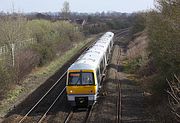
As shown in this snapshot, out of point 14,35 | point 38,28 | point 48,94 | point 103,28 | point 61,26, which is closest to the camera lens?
point 48,94

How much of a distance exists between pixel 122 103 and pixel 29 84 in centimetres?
909

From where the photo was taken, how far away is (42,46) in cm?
3809

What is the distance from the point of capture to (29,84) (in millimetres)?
26984

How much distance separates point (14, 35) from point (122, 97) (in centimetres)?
1288

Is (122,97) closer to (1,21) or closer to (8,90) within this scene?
(8,90)

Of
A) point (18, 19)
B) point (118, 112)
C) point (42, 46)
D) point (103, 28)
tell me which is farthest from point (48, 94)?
point (103, 28)

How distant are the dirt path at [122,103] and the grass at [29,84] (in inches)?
188

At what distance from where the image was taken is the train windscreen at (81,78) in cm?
1861

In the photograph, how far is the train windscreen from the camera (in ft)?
61.1

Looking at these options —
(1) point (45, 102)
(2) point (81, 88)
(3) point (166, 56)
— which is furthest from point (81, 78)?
(3) point (166, 56)

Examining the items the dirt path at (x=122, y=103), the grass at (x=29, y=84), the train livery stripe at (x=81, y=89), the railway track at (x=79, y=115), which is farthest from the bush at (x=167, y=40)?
the grass at (x=29, y=84)

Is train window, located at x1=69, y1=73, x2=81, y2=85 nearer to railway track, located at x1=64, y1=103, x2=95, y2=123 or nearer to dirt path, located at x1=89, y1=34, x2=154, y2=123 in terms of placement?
railway track, located at x1=64, y1=103, x2=95, y2=123

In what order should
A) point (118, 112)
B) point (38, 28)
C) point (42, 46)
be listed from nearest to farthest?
point (118, 112)
point (42, 46)
point (38, 28)

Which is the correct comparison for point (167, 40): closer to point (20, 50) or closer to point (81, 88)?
point (81, 88)
